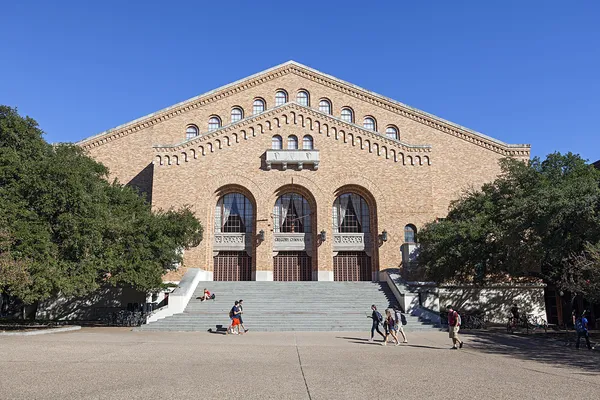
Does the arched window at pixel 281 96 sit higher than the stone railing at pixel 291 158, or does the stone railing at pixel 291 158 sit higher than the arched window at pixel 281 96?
the arched window at pixel 281 96

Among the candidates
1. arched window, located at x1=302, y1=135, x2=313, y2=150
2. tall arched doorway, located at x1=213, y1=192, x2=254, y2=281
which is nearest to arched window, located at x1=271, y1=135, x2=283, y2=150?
arched window, located at x1=302, y1=135, x2=313, y2=150

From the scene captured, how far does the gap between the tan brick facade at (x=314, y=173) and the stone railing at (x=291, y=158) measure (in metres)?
0.28

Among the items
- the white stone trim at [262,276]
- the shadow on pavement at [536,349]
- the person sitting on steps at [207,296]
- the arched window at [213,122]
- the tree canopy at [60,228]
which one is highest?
the arched window at [213,122]

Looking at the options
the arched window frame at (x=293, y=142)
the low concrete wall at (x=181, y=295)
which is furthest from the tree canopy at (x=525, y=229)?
the low concrete wall at (x=181, y=295)

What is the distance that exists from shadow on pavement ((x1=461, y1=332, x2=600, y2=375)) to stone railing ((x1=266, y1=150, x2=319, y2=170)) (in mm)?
14670

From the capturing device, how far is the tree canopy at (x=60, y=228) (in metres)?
17.8

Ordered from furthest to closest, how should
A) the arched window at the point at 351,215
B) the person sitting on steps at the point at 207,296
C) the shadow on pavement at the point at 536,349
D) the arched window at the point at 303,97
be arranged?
the arched window at the point at 303,97
the arched window at the point at 351,215
the person sitting on steps at the point at 207,296
the shadow on pavement at the point at 536,349

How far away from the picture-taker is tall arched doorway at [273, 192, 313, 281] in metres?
30.7

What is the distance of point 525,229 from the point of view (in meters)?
20.1

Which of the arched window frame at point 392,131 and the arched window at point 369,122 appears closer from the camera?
the arched window frame at point 392,131

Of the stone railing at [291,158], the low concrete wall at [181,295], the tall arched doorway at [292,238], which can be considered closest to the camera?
the low concrete wall at [181,295]

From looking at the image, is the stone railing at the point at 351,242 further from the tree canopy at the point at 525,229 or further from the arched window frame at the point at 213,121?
the arched window frame at the point at 213,121

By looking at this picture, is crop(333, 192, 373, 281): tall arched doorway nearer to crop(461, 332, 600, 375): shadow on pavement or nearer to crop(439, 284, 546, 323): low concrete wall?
crop(439, 284, 546, 323): low concrete wall

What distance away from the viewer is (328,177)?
101ft
